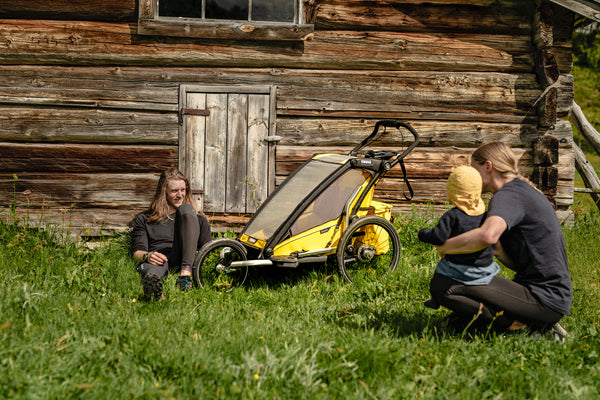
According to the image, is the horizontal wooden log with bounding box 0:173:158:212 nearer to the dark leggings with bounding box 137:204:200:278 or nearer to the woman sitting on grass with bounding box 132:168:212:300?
the woman sitting on grass with bounding box 132:168:212:300

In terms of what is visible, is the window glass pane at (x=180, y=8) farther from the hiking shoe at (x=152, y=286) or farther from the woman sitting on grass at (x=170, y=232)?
the hiking shoe at (x=152, y=286)

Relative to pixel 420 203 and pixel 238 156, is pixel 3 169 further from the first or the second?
pixel 420 203

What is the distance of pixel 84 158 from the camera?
6.06 metres

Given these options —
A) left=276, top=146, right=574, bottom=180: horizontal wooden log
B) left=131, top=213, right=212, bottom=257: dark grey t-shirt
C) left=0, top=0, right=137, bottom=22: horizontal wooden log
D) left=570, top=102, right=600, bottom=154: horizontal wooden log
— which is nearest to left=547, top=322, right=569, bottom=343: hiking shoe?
left=131, top=213, right=212, bottom=257: dark grey t-shirt

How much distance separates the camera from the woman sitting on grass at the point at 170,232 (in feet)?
14.6

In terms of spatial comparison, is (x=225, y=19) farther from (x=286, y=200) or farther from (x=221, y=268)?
(x=221, y=268)

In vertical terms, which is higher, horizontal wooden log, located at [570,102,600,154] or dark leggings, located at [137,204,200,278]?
horizontal wooden log, located at [570,102,600,154]

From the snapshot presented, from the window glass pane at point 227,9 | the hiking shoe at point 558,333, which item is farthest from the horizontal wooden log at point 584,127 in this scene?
the hiking shoe at point 558,333

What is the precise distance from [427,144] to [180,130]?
3.06 metres

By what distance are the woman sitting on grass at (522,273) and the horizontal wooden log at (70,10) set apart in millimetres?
4664

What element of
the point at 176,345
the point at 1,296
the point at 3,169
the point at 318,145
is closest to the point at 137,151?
the point at 3,169

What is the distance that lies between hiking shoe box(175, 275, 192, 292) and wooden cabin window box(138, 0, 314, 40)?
3069 millimetres

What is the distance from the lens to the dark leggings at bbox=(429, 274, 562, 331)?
10.2 feet

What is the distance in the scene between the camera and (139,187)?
6109mm
